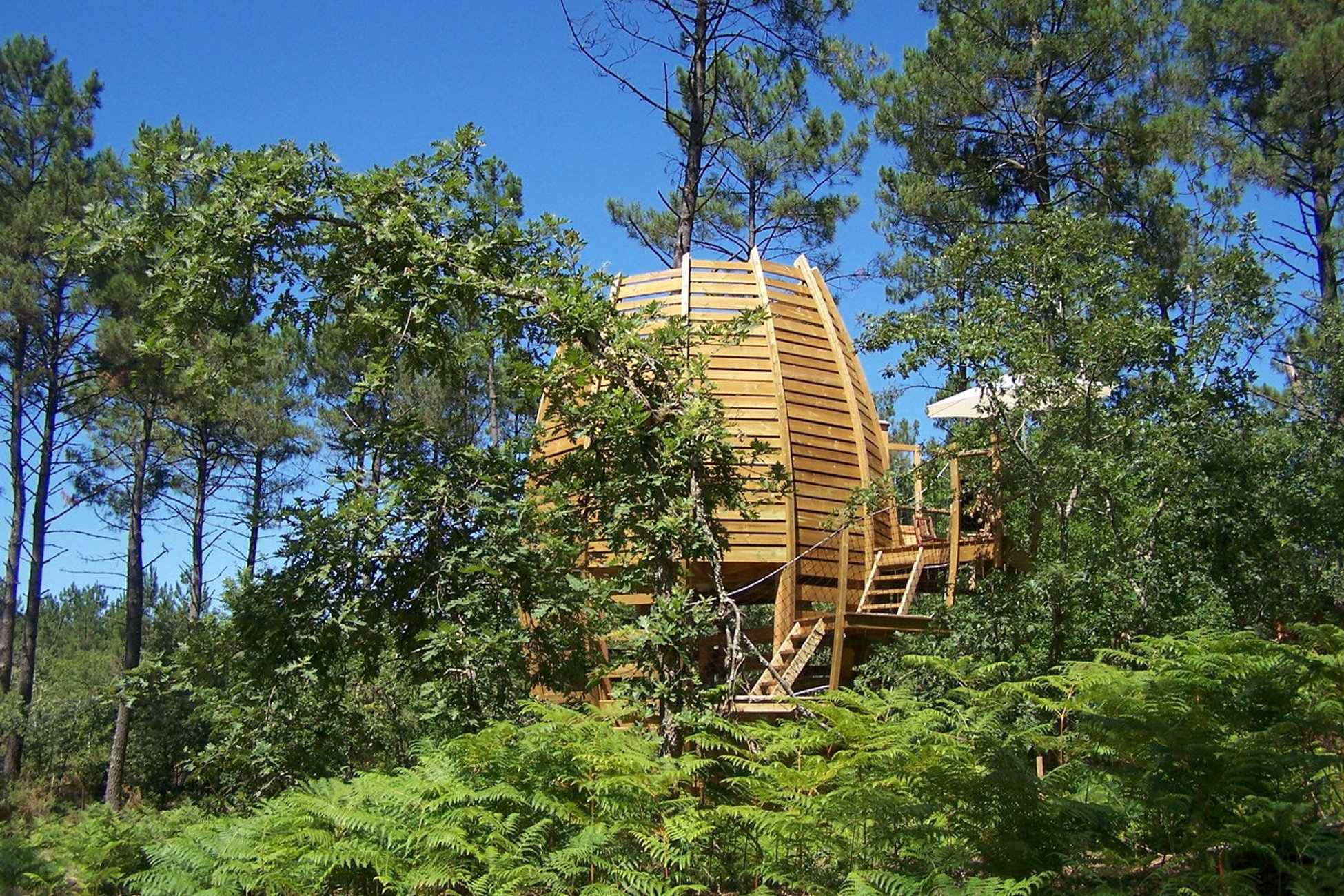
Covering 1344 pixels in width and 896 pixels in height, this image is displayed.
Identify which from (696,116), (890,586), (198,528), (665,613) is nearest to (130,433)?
(198,528)

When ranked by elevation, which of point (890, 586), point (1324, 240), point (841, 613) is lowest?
point (841, 613)

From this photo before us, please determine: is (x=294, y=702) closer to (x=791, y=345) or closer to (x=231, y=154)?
(x=231, y=154)

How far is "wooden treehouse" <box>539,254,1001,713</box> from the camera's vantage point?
10922mm

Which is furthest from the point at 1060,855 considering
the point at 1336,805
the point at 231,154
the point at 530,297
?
the point at 231,154

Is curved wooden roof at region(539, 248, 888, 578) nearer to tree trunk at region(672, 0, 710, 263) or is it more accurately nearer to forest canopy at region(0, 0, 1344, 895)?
forest canopy at region(0, 0, 1344, 895)

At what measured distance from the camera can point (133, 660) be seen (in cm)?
2100

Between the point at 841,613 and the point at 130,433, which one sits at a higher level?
the point at 130,433

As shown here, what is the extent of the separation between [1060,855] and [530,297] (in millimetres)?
4824

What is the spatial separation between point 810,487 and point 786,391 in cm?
101

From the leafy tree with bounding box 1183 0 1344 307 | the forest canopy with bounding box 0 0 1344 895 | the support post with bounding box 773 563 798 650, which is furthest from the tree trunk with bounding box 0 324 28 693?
the leafy tree with bounding box 1183 0 1344 307

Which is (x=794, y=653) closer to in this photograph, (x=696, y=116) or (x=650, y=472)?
(x=650, y=472)

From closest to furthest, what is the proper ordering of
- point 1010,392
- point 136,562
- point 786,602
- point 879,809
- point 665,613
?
1. point 879,809
2. point 665,613
3. point 1010,392
4. point 786,602
5. point 136,562

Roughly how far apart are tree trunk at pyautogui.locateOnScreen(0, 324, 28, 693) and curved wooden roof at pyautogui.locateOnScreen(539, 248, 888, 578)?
14451 mm

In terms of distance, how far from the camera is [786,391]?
1134cm
